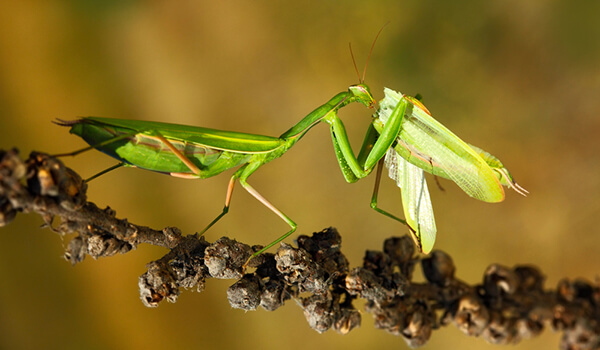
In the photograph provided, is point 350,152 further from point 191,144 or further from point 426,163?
point 191,144

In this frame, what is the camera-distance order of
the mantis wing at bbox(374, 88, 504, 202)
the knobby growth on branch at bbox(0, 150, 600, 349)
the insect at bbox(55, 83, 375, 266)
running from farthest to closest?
the mantis wing at bbox(374, 88, 504, 202)
the insect at bbox(55, 83, 375, 266)
the knobby growth on branch at bbox(0, 150, 600, 349)

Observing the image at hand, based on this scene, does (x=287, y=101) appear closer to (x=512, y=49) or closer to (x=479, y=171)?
(x=512, y=49)

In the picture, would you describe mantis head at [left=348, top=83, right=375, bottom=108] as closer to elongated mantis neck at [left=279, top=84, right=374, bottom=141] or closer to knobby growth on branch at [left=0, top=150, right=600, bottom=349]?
elongated mantis neck at [left=279, top=84, right=374, bottom=141]

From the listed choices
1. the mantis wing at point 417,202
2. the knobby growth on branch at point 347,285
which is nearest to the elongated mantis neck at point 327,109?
the mantis wing at point 417,202

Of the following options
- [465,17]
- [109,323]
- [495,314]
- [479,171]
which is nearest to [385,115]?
[479,171]

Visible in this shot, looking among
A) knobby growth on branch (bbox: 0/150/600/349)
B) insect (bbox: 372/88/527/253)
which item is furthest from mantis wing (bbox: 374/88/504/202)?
knobby growth on branch (bbox: 0/150/600/349)
